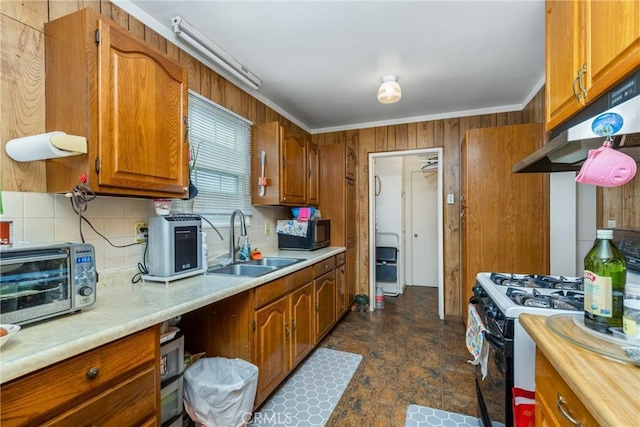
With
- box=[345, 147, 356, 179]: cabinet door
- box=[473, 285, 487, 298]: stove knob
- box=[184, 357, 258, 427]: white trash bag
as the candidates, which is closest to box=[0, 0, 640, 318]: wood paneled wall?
box=[345, 147, 356, 179]: cabinet door

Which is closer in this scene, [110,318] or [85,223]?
[110,318]

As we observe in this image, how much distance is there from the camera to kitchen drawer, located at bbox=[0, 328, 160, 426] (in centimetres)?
73

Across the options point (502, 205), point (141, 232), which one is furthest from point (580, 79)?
point (141, 232)

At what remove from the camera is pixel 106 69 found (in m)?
1.22

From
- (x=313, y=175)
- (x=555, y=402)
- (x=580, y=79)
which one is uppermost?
(x=580, y=79)

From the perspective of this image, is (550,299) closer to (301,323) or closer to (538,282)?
(538,282)

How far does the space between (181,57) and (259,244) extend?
1.64m

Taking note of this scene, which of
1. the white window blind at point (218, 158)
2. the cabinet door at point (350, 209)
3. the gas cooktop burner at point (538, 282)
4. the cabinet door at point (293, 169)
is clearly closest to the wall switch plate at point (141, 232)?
the white window blind at point (218, 158)

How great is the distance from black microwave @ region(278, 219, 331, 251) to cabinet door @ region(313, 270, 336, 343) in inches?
13.1

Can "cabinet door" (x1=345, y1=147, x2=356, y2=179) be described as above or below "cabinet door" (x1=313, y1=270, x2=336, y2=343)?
above

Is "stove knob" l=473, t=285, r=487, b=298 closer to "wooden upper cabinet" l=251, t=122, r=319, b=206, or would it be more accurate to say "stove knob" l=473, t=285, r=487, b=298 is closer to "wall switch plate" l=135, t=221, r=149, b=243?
"wooden upper cabinet" l=251, t=122, r=319, b=206

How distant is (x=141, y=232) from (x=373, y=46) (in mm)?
1910

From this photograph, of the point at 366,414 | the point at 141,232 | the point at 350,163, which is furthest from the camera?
the point at 350,163

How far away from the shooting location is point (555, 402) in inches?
32.0
